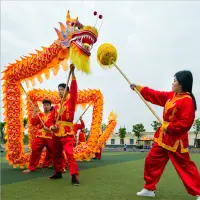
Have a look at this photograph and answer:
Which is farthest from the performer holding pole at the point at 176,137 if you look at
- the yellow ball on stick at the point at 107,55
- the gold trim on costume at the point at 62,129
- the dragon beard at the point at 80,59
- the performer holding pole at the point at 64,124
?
the gold trim on costume at the point at 62,129

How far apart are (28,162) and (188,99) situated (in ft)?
13.0

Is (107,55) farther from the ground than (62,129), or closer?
farther from the ground

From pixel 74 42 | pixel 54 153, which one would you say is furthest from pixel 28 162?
pixel 74 42

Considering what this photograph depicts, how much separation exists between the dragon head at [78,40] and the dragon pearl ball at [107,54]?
23.3 inches

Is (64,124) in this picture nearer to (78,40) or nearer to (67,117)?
(67,117)

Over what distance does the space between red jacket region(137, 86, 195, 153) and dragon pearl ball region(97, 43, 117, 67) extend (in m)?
0.95

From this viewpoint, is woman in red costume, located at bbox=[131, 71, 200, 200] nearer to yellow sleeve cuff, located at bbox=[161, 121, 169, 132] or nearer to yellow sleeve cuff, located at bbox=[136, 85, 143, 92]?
yellow sleeve cuff, located at bbox=[161, 121, 169, 132]

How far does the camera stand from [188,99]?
3.70 meters

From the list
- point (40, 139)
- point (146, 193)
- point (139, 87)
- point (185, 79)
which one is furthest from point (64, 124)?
point (185, 79)

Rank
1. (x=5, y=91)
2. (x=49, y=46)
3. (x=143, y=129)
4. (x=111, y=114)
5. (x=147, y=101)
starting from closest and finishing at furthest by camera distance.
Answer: (x=147, y=101), (x=49, y=46), (x=5, y=91), (x=111, y=114), (x=143, y=129)

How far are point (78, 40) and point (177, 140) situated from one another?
93.6 inches

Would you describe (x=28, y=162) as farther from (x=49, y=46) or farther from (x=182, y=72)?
(x=182, y=72)

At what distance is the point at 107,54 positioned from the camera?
166 inches

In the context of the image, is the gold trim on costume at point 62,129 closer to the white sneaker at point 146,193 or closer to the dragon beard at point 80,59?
the dragon beard at point 80,59
